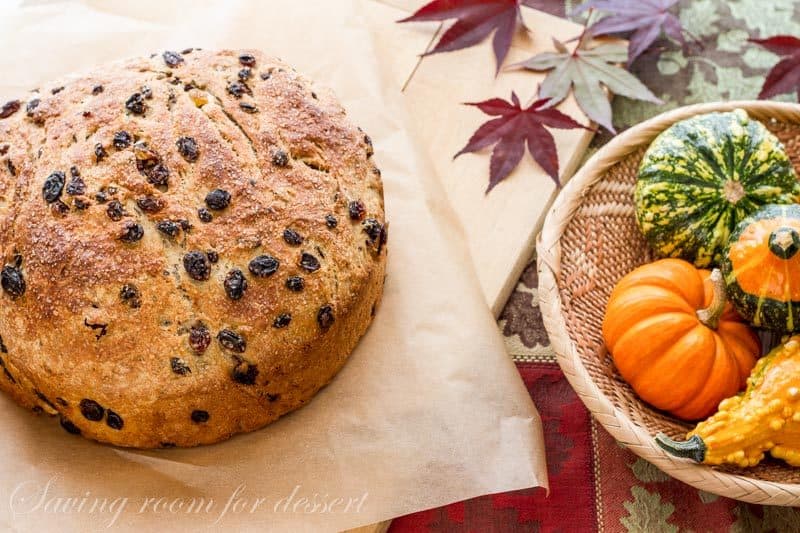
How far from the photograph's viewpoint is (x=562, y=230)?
1.92 meters

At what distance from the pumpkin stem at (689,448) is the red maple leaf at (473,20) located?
3.94 feet

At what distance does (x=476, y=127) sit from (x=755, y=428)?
1.07 metres

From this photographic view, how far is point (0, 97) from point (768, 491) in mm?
2042

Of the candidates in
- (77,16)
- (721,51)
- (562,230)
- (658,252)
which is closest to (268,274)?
(562,230)

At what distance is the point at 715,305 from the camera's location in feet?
5.69

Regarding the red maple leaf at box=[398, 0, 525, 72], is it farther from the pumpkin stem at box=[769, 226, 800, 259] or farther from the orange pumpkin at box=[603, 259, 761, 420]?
the pumpkin stem at box=[769, 226, 800, 259]

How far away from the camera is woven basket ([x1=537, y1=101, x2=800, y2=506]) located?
1.65 meters

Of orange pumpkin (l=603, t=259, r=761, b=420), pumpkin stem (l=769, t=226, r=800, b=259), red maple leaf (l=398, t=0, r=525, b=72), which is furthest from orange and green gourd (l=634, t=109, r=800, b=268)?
red maple leaf (l=398, t=0, r=525, b=72)

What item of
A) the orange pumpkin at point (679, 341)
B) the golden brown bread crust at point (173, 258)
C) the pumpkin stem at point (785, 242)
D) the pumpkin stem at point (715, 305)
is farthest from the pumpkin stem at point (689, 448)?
the golden brown bread crust at point (173, 258)

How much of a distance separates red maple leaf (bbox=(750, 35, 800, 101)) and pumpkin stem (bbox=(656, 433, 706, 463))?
3.65 feet

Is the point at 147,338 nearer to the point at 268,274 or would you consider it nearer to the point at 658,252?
the point at 268,274

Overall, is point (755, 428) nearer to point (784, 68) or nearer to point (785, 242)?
point (785, 242)

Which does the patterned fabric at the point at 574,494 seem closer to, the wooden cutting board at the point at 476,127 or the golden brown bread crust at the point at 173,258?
the wooden cutting board at the point at 476,127

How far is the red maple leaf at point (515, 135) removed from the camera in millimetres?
2148
